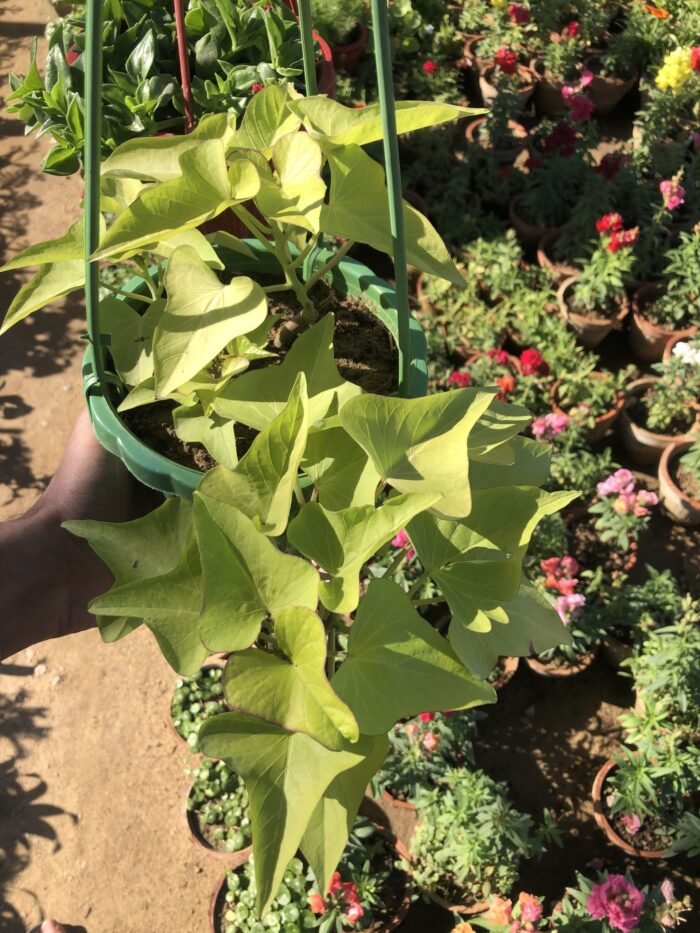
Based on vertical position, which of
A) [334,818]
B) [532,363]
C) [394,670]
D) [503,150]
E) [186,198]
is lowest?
[532,363]

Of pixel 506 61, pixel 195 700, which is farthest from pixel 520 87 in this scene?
pixel 195 700

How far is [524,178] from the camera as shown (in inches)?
149

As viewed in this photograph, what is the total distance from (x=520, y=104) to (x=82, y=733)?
3.43m

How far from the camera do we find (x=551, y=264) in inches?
137

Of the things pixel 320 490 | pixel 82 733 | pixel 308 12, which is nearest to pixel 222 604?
pixel 320 490

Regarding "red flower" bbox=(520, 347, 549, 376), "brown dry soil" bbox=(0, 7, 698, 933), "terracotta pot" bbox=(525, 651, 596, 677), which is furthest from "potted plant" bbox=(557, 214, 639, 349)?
"terracotta pot" bbox=(525, 651, 596, 677)

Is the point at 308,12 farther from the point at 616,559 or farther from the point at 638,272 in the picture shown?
the point at 638,272

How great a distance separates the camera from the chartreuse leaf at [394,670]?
2.36ft

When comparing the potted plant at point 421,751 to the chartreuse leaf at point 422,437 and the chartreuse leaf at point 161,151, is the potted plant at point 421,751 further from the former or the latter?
the chartreuse leaf at point 161,151

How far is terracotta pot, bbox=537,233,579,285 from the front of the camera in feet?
11.3

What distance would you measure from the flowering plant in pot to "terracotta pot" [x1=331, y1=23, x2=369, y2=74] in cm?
355

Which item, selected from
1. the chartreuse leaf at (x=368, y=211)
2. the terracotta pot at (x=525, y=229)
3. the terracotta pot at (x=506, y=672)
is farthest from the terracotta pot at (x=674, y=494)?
the chartreuse leaf at (x=368, y=211)

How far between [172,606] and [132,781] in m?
2.05

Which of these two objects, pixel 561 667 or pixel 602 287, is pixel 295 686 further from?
pixel 602 287
